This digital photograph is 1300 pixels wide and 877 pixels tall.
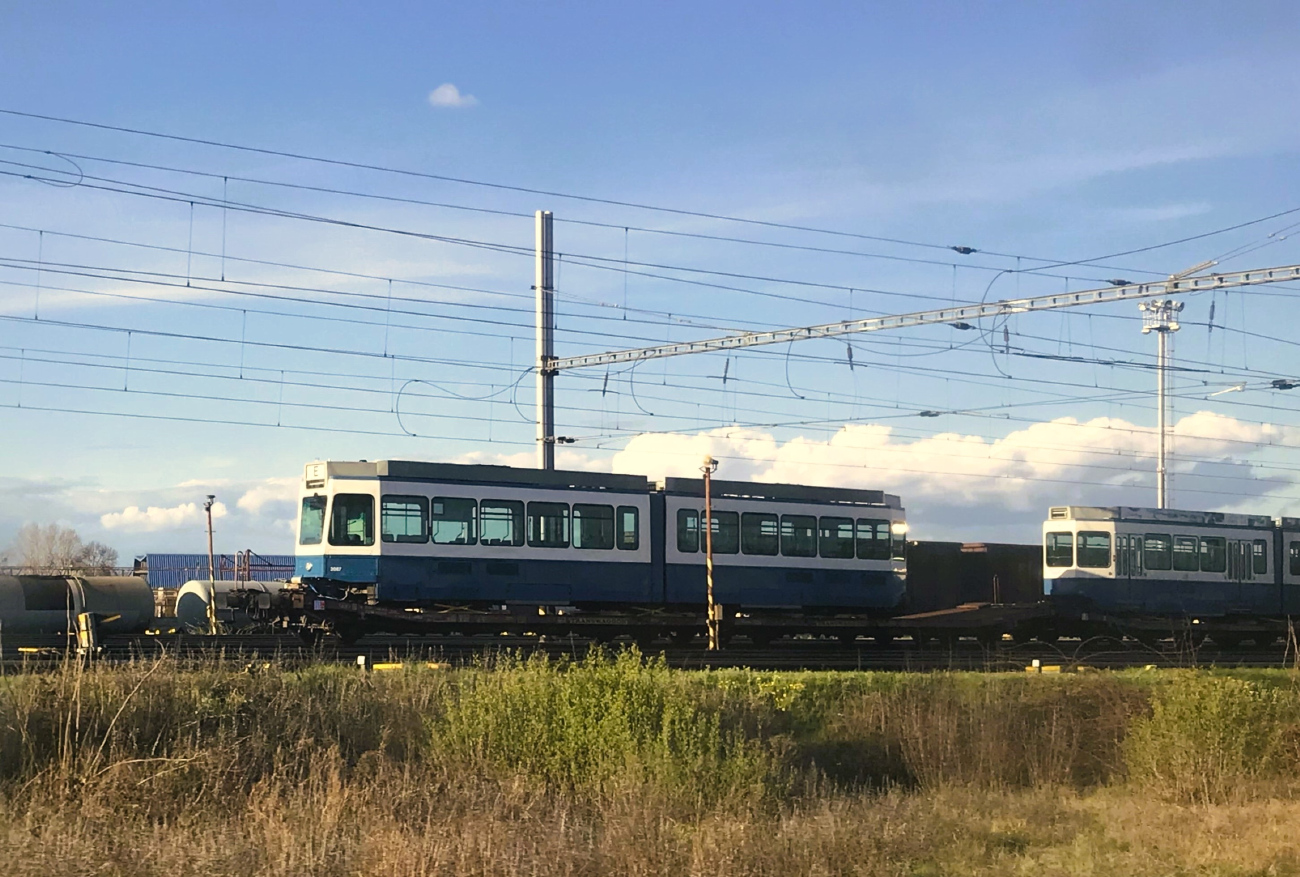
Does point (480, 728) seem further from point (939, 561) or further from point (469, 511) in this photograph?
point (939, 561)

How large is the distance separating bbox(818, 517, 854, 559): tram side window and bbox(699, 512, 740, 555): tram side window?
94.2 inches

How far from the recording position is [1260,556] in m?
39.3

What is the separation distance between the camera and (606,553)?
29156mm

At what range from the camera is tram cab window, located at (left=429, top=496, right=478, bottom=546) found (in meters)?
Answer: 27.2

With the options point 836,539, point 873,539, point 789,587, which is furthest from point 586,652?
point 873,539

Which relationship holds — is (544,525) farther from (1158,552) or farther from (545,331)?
(1158,552)

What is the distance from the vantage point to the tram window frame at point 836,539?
32219mm

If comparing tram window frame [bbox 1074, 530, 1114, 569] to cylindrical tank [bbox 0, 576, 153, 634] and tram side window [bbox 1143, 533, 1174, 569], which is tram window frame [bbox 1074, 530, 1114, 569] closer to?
tram side window [bbox 1143, 533, 1174, 569]

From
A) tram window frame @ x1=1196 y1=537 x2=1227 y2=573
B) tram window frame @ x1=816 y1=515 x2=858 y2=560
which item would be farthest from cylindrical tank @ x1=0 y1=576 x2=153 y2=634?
tram window frame @ x1=1196 y1=537 x2=1227 y2=573

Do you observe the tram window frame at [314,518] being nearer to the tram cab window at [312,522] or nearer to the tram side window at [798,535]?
the tram cab window at [312,522]

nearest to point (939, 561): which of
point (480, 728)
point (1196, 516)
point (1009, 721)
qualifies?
point (1196, 516)

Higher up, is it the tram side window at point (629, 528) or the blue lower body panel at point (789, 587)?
the tram side window at point (629, 528)

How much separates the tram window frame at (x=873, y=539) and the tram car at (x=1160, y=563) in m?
6.00

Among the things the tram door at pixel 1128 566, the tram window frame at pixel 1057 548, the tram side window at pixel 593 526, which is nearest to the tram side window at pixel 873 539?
the tram window frame at pixel 1057 548
